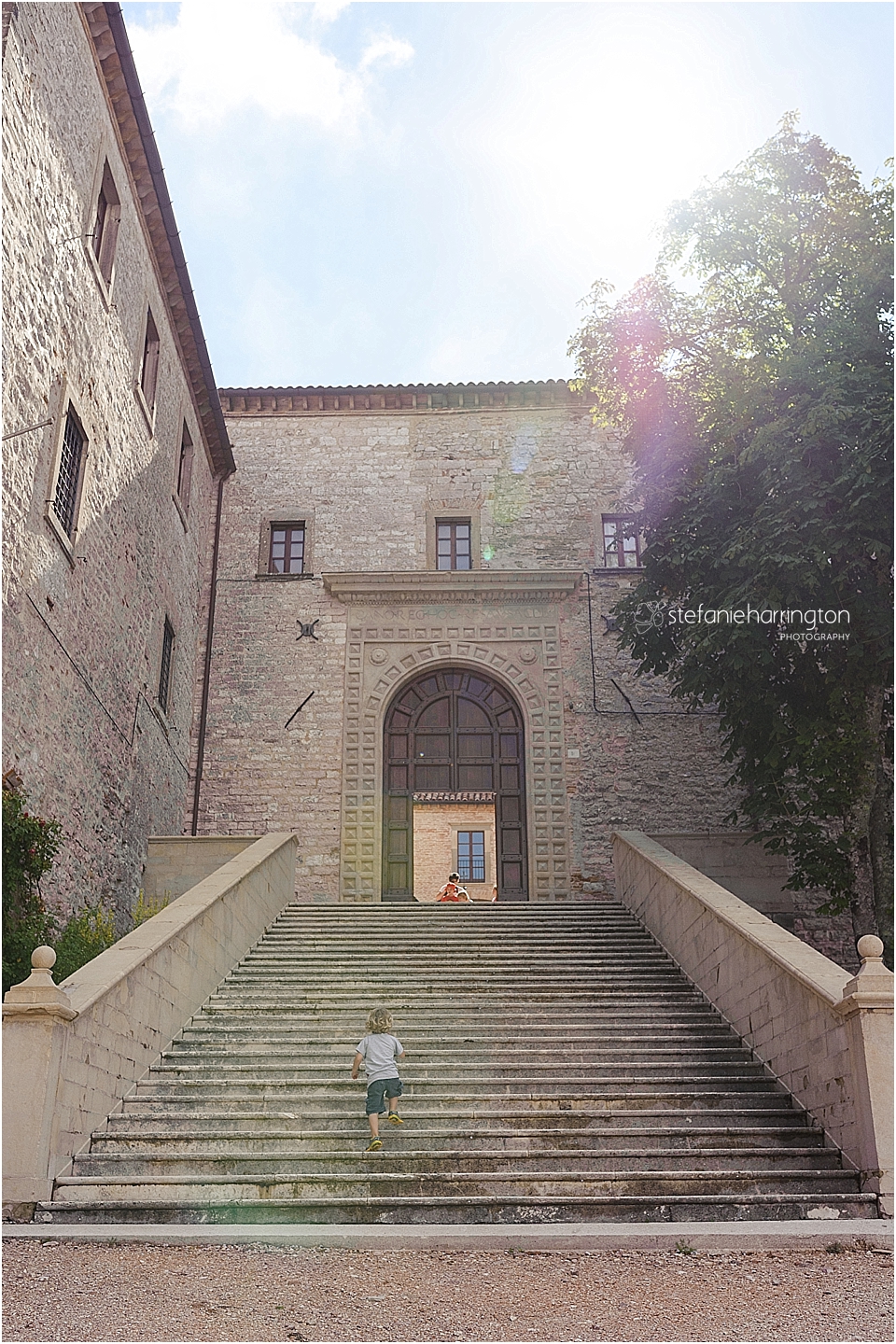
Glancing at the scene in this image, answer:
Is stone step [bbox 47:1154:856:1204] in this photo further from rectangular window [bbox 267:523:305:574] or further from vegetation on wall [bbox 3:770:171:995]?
rectangular window [bbox 267:523:305:574]

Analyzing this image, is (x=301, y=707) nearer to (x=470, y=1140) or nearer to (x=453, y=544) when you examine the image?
(x=453, y=544)

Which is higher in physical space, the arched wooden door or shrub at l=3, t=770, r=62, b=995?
the arched wooden door

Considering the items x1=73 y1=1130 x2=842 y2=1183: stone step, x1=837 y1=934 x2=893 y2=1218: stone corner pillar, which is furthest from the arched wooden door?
x1=837 y1=934 x2=893 y2=1218: stone corner pillar

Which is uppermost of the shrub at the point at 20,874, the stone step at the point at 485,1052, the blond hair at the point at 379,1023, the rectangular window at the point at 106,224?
the rectangular window at the point at 106,224

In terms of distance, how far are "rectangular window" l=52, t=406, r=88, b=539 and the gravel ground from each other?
24.3ft

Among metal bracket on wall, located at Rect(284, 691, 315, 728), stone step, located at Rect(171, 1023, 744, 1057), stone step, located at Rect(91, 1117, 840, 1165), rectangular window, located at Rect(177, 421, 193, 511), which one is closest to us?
stone step, located at Rect(91, 1117, 840, 1165)

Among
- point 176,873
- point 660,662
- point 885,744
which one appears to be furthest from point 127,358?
point 885,744

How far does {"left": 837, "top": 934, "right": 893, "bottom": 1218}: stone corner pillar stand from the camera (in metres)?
6.44

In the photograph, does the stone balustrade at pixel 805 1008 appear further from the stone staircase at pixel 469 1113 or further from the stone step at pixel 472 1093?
the stone step at pixel 472 1093

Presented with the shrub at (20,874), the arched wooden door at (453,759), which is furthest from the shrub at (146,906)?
the shrub at (20,874)

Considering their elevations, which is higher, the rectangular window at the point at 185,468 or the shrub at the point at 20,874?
the rectangular window at the point at 185,468

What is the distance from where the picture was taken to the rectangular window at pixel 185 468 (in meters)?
16.9

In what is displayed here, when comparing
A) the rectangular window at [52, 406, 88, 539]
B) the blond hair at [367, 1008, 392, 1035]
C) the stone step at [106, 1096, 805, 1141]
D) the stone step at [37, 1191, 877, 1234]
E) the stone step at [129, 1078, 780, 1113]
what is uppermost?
the rectangular window at [52, 406, 88, 539]

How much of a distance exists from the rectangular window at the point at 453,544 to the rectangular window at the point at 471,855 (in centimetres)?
1270
